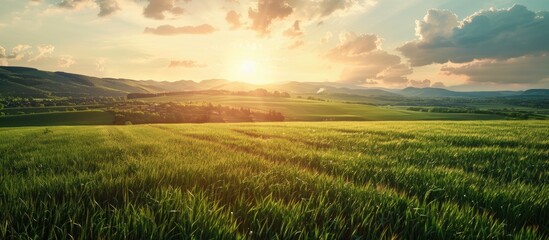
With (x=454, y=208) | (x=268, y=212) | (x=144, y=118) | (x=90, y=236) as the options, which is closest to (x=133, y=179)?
(x=90, y=236)

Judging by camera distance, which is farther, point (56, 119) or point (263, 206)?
point (56, 119)

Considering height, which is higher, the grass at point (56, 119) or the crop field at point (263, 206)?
the crop field at point (263, 206)

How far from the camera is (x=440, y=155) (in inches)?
394

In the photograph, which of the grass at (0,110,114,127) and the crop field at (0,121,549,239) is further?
the grass at (0,110,114,127)

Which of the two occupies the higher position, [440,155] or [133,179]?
[133,179]

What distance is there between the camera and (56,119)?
89.7 metres

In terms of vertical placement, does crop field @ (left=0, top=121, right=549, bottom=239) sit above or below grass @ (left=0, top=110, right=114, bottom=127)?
above

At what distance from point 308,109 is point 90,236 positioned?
133 meters

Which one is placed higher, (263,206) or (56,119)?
(263,206)

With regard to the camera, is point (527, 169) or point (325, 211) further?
point (527, 169)

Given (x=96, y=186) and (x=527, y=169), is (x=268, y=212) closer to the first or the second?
(x=96, y=186)

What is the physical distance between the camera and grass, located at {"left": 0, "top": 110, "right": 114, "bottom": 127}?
277ft

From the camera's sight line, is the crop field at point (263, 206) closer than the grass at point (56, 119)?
Yes

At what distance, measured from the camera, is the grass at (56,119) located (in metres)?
84.3
